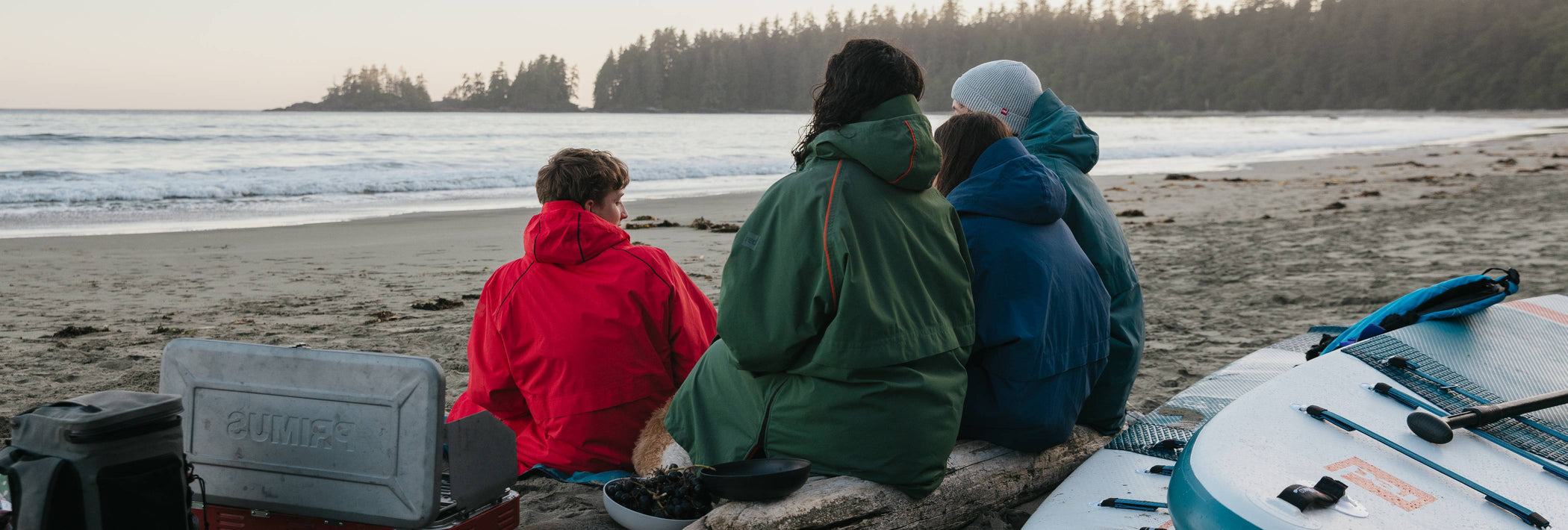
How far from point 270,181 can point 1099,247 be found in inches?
Answer: 694

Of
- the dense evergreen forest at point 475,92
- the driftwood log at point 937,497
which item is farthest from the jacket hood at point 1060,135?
the dense evergreen forest at point 475,92

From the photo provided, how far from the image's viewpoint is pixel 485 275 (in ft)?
26.4

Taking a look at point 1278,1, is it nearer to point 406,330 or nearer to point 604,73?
point 604,73

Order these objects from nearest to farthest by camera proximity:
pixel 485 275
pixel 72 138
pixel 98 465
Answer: pixel 98 465 < pixel 485 275 < pixel 72 138

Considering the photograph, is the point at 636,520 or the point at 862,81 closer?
the point at 862,81

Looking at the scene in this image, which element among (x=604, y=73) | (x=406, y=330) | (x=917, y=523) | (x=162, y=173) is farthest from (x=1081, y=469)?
(x=604, y=73)

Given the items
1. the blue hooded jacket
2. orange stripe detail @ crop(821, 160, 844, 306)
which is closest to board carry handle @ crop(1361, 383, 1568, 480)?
the blue hooded jacket

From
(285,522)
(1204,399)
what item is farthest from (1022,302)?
(285,522)

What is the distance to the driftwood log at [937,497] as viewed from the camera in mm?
2361

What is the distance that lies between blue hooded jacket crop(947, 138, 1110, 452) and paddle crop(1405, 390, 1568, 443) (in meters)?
0.84

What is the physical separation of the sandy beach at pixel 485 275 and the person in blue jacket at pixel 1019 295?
124cm

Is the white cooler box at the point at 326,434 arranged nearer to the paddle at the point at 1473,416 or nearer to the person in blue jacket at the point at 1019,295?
the person in blue jacket at the point at 1019,295

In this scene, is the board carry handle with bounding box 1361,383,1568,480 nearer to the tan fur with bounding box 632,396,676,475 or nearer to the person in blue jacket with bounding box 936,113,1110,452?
the person in blue jacket with bounding box 936,113,1110,452

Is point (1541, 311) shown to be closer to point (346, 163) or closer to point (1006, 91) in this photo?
point (1006, 91)
